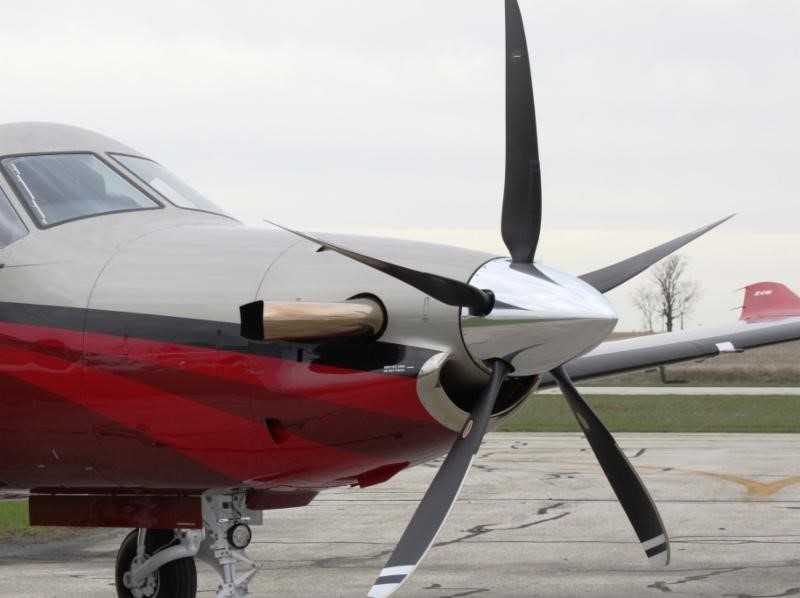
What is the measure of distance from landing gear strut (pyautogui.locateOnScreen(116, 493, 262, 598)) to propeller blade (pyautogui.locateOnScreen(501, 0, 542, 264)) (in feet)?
7.74

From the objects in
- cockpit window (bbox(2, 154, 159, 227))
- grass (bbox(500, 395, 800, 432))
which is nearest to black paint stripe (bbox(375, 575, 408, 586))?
cockpit window (bbox(2, 154, 159, 227))

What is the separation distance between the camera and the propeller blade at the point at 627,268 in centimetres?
867

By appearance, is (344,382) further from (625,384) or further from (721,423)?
(625,384)

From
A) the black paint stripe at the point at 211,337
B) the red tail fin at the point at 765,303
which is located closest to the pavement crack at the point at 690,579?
the red tail fin at the point at 765,303

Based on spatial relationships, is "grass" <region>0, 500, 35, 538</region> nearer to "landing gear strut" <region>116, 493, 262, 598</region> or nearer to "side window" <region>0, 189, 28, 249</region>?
"landing gear strut" <region>116, 493, 262, 598</region>

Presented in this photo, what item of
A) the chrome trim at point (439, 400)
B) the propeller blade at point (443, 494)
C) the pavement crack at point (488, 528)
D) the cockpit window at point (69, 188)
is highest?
the cockpit window at point (69, 188)

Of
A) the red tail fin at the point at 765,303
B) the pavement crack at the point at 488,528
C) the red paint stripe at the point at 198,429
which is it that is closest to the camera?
the red paint stripe at the point at 198,429

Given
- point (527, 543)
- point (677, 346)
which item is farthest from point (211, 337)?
point (527, 543)

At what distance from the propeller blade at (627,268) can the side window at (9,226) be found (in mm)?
3288

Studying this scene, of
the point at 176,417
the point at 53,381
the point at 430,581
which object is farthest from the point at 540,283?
the point at 430,581

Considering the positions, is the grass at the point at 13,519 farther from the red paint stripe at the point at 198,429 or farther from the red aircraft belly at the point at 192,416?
the red paint stripe at the point at 198,429

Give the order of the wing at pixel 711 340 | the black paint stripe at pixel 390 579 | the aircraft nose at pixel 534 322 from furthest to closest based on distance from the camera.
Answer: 1. the wing at pixel 711 340
2. the aircraft nose at pixel 534 322
3. the black paint stripe at pixel 390 579

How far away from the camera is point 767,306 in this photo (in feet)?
47.9

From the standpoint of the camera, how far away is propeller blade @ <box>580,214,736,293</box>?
28.5 ft
